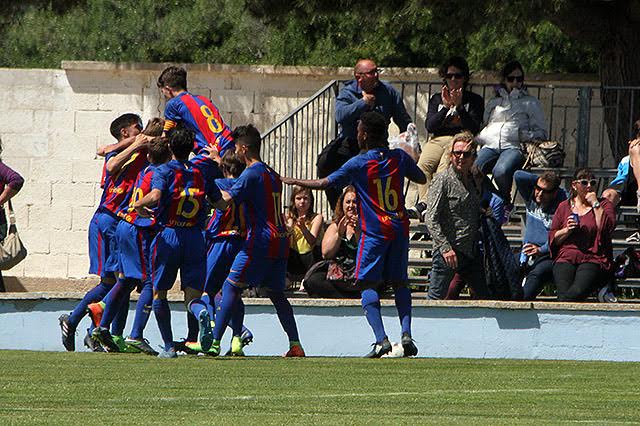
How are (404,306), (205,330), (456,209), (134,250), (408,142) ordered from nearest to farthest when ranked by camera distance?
(205,330), (404,306), (134,250), (456,209), (408,142)

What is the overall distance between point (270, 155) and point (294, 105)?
4.11 feet

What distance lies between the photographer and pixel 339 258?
14.9 metres

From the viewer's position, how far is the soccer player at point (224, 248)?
12609 mm

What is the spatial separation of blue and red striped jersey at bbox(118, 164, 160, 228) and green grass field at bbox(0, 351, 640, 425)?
112cm

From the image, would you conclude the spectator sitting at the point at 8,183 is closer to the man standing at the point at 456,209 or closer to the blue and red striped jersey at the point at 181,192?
the blue and red striped jersey at the point at 181,192

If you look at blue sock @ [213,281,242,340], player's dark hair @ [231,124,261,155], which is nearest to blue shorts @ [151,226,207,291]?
blue sock @ [213,281,242,340]

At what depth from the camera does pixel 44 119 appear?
19.6m

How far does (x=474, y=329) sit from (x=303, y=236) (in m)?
2.69

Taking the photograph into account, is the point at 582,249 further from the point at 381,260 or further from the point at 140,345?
the point at 140,345

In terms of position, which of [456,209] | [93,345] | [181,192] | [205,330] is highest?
[181,192]

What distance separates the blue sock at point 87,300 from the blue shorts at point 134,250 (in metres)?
0.79

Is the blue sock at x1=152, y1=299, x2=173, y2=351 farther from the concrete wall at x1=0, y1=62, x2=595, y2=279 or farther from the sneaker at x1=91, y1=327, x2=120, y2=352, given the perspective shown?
the concrete wall at x1=0, y1=62, x2=595, y2=279

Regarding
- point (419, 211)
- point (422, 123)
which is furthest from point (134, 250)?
point (422, 123)

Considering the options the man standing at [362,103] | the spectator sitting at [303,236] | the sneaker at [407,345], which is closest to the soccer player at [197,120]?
the sneaker at [407,345]
